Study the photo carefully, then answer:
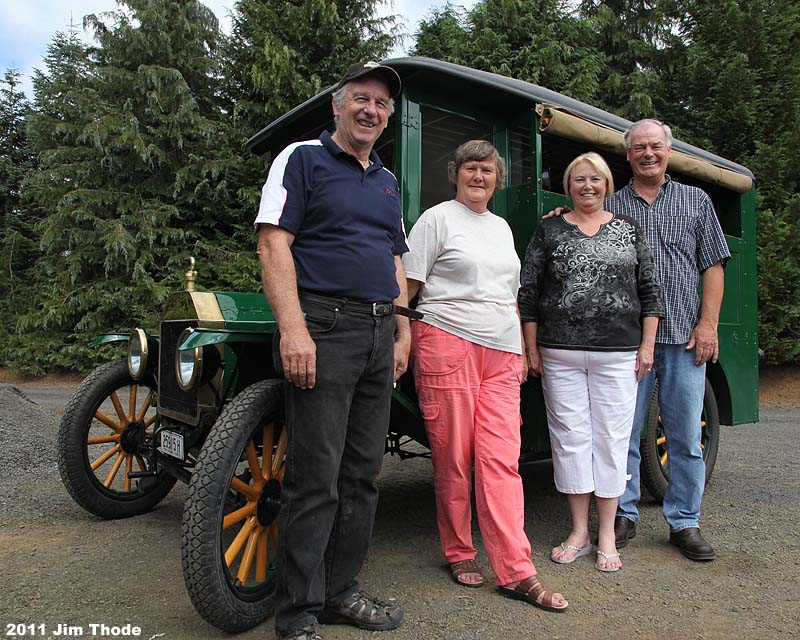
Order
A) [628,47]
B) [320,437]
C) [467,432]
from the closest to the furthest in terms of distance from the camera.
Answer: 1. [320,437]
2. [467,432]
3. [628,47]

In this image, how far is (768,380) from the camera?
33.6 feet

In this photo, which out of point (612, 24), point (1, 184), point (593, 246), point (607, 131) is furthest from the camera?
point (1, 184)

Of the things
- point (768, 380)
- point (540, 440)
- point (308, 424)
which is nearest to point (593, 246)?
point (540, 440)

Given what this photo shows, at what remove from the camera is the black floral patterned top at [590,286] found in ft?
9.48

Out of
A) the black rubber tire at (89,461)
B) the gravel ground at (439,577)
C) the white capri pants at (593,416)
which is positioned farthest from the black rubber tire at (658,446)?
the black rubber tire at (89,461)

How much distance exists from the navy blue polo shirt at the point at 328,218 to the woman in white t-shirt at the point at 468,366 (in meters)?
→ 0.49

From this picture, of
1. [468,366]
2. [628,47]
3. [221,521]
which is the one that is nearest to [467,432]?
[468,366]

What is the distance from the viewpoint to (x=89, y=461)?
3537 mm

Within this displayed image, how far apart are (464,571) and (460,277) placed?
123 centimetres

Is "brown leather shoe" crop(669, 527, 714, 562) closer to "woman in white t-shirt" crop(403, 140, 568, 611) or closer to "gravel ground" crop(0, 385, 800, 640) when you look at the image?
"gravel ground" crop(0, 385, 800, 640)

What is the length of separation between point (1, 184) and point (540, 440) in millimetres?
17097

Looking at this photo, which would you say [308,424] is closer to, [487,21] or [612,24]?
[487,21]

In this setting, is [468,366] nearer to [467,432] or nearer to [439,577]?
[467,432]

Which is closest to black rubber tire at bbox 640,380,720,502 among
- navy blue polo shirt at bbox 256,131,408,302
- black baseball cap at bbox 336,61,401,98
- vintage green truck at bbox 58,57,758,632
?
vintage green truck at bbox 58,57,758,632
